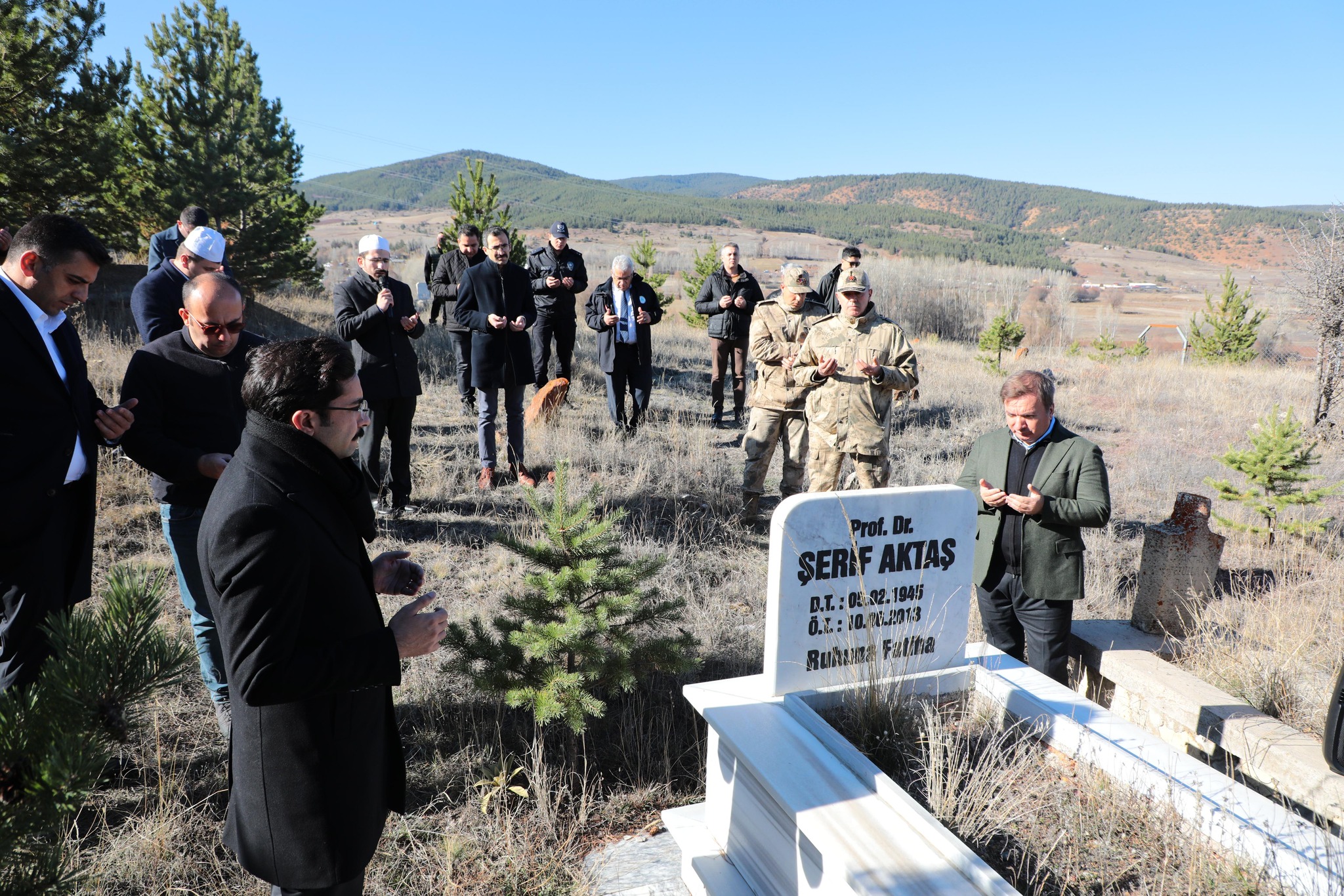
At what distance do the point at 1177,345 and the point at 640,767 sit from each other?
40.5 metres

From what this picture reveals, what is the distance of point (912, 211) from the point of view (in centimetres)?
12900

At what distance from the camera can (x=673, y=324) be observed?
2669cm

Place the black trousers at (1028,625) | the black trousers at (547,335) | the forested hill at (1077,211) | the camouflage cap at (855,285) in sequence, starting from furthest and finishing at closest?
the forested hill at (1077,211) < the black trousers at (547,335) < the camouflage cap at (855,285) < the black trousers at (1028,625)

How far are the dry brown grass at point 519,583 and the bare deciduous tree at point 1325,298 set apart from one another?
3.59ft

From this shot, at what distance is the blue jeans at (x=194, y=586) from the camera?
3321mm

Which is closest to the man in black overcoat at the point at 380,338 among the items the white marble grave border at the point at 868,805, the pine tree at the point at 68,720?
the white marble grave border at the point at 868,805

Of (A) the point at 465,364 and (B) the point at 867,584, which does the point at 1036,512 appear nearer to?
(B) the point at 867,584

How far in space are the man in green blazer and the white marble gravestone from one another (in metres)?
0.49

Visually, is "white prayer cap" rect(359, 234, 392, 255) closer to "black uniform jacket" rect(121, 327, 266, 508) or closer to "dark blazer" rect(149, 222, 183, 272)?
"dark blazer" rect(149, 222, 183, 272)

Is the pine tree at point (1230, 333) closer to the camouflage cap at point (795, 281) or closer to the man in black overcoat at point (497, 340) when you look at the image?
the camouflage cap at point (795, 281)

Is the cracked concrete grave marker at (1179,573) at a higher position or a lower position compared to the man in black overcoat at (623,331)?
lower

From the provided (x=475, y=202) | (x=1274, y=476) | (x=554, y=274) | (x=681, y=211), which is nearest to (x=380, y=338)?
(x=554, y=274)

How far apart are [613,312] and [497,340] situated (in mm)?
1971

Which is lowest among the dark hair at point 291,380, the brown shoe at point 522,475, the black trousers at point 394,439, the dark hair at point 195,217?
the brown shoe at point 522,475
